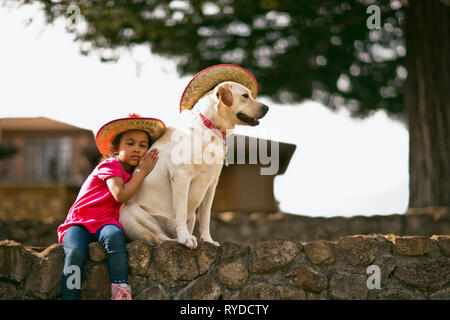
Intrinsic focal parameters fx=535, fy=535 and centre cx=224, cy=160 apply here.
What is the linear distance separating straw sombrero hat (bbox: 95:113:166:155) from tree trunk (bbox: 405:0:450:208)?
6065 mm

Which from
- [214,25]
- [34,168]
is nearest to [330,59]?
[214,25]

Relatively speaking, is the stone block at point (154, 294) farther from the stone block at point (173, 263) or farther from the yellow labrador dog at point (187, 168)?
the yellow labrador dog at point (187, 168)

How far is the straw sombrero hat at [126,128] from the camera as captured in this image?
3975 mm

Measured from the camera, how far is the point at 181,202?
3.82m

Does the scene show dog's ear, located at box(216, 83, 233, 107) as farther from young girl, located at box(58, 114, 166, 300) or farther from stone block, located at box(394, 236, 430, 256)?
stone block, located at box(394, 236, 430, 256)

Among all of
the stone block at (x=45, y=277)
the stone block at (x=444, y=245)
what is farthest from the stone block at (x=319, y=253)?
the stone block at (x=45, y=277)

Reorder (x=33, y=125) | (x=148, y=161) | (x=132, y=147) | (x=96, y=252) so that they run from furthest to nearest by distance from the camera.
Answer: (x=33, y=125) < (x=132, y=147) < (x=148, y=161) < (x=96, y=252)

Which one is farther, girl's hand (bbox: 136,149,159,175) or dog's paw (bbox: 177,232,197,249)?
girl's hand (bbox: 136,149,159,175)

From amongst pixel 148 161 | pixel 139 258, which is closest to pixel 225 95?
pixel 148 161

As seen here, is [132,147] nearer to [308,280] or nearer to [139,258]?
[139,258]

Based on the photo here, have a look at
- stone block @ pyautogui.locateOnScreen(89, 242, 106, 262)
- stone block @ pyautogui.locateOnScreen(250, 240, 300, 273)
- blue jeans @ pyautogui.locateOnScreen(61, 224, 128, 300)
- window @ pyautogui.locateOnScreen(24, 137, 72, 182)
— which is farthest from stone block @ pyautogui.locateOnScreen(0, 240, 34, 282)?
window @ pyautogui.locateOnScreen(24, 137, 72, 182)

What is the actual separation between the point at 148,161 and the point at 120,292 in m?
0.94

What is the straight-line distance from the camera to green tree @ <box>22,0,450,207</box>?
8875mm
